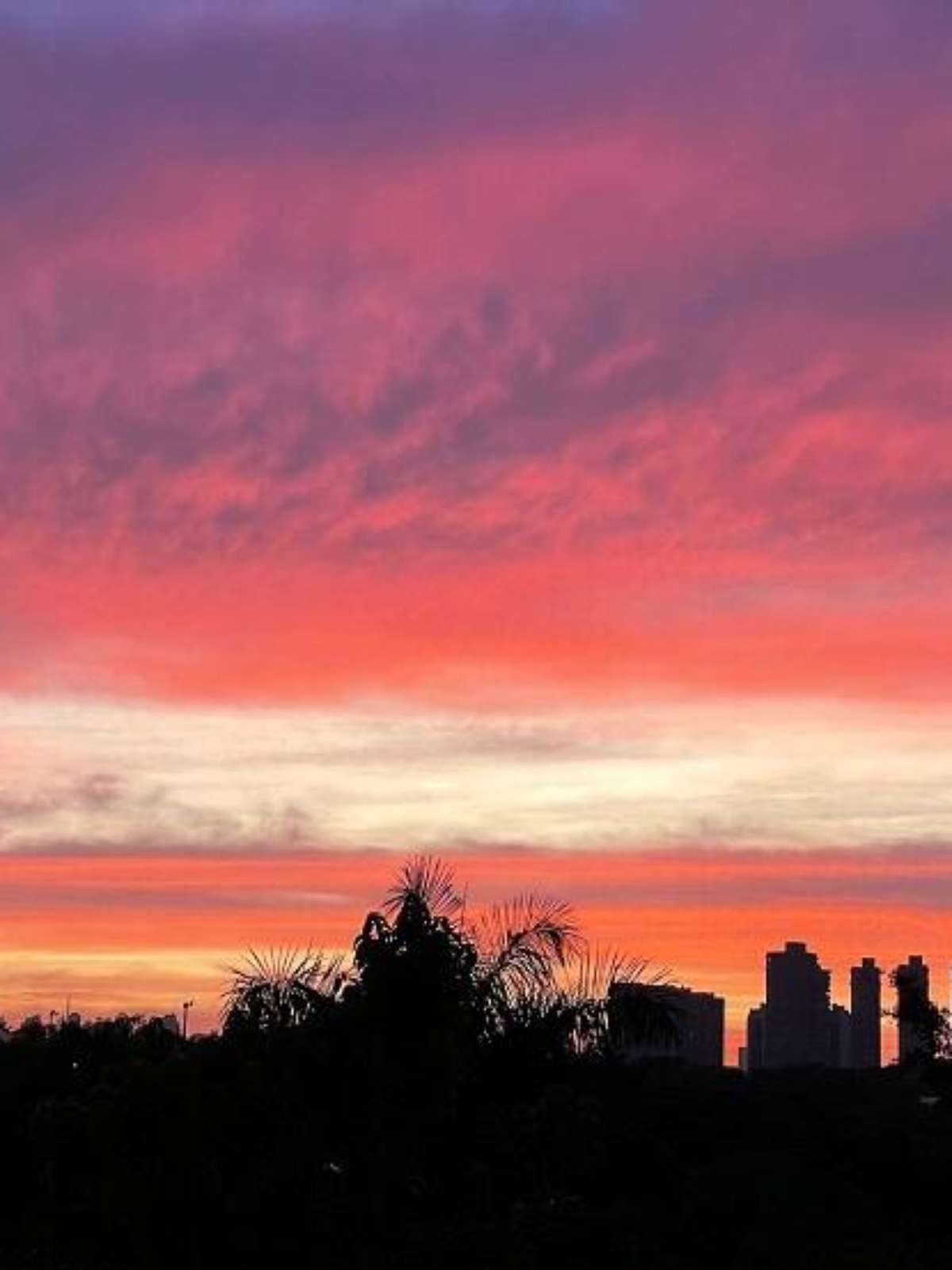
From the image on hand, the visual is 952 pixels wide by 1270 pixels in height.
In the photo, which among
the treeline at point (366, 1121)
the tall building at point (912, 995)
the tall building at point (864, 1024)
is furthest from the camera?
the tall building at point (864, 1024)

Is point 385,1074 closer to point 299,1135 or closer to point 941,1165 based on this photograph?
point 299,1135

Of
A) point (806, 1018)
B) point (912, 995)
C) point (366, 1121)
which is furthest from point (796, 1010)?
point (366, 1121)

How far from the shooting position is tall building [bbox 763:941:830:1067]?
16375 centimetres

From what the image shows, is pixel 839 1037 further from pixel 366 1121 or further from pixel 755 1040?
pixel 366 1121

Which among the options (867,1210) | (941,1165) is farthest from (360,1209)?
(941,1165)

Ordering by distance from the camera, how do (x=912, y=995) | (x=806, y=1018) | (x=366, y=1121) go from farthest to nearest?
(x=806, y=1018)
(x=912, y=995)
(x=366, y=1121)

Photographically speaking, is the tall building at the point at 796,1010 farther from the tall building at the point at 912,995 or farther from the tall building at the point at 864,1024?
the tall building at the point at 912,995

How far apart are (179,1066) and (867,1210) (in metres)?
32.6

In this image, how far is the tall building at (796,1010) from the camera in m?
164

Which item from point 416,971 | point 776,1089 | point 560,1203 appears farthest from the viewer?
point 776,1089

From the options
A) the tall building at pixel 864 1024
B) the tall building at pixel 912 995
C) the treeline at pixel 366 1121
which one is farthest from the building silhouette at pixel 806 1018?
the treeline at pixel 366 1121

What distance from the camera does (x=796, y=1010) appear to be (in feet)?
545

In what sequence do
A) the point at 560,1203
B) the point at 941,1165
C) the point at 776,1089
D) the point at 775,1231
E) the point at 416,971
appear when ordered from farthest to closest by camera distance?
the point at 776,1089, the point at 941,1165, the point at 775,1231, the point at 560,1203, the point at 416,971

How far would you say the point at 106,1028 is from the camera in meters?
72.8
